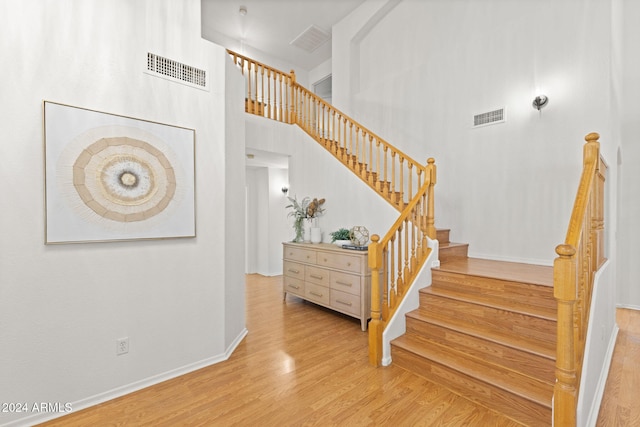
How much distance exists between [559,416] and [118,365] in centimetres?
304

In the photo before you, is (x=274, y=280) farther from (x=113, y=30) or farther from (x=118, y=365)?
(x=113, y=30)

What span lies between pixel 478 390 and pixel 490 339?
39cm

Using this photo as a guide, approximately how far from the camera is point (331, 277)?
398 centimetres

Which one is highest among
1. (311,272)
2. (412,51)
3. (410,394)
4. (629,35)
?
(412,51)

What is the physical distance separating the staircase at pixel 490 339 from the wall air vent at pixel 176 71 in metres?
3.00

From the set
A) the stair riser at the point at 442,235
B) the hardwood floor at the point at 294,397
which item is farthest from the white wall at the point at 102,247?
the stair riser at the point at 442,235

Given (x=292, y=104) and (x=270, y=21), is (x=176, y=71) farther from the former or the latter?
(x=270, y=21)

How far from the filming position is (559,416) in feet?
5.72

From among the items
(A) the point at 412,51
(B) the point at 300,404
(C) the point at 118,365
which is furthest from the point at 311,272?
(A) the point at 412,51

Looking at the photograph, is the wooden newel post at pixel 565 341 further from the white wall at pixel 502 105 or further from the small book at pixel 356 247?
the white wall at pixel 502 105

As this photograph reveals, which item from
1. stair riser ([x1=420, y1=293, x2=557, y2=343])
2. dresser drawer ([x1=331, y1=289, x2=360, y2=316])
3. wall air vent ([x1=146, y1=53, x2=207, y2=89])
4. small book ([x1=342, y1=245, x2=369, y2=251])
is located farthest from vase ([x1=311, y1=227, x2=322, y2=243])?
wall air vent ([x1=146, y1=53, x2=207, y2=89])

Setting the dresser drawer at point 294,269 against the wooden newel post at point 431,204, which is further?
the dresser drawer at point 294,269

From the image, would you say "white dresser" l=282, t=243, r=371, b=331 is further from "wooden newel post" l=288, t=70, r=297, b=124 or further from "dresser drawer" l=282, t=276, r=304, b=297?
"wooden newel post" l=288, t=70, r=297, b=124

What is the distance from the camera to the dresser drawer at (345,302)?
3645 mm
